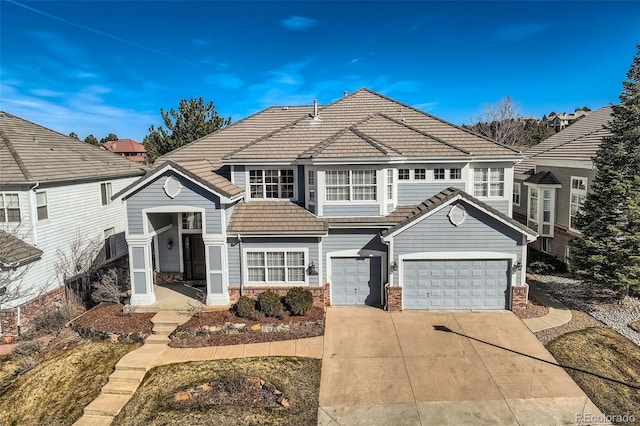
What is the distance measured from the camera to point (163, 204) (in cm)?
1389

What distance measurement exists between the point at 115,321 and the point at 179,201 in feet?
15.2

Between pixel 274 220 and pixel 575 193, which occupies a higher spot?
pixel 575 193

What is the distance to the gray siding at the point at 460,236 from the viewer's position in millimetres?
13570

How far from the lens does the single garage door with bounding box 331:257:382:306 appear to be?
14.6m

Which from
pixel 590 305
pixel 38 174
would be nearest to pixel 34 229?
pixel 38 174

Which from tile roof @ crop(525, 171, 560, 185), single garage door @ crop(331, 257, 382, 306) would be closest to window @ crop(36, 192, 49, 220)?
single garage door @ crop(331, 257, 382, 306)

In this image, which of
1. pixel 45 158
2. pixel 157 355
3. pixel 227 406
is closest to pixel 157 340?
pixel 157 355

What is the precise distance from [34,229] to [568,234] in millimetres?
22976

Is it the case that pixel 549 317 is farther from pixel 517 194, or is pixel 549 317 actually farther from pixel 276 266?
pixel 517 194

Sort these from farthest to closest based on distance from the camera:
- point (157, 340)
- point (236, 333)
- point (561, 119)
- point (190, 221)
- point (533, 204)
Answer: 1. point (561, 119)
2. point (533, 204)
3. point (190, 221)
4. point (236, 333)
5. point (157, 340)

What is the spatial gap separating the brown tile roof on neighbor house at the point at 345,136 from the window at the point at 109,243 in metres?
5.37

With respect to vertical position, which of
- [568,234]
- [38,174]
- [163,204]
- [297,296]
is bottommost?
[297,296]

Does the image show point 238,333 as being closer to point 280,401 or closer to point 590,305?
point 280,401

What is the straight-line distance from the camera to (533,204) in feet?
69.2
